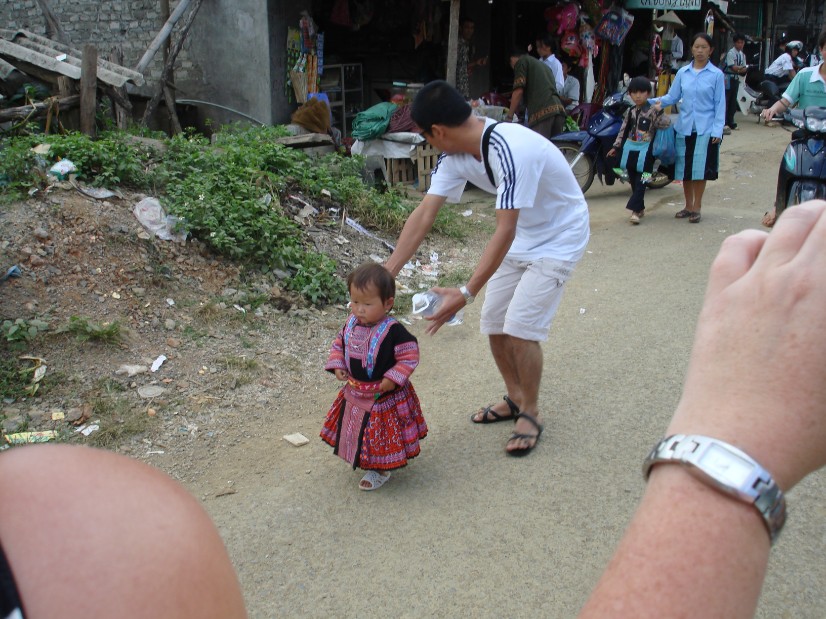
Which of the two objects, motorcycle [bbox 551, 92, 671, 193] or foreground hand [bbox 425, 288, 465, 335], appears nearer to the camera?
foreground hand [bbox 425, 288, 465, 335]

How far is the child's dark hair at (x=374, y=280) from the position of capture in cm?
343

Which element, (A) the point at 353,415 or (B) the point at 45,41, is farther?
(B) the point at 45,41

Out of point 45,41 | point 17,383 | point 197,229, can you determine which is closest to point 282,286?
point 197,229

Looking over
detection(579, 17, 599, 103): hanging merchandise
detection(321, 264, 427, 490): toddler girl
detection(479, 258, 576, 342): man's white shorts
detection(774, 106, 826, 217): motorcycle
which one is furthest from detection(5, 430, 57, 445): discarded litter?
detection(579, 17, 599, 103): hanging merchandise

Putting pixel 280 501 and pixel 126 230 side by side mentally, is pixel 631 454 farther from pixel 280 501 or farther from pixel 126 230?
pixel 126 230

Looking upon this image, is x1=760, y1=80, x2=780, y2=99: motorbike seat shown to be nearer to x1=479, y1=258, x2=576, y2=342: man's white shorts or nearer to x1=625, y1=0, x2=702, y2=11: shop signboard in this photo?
x1=625, y1=0, x2=702, y2=11: shop signboard

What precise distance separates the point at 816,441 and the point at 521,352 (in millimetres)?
3194

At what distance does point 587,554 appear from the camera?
318 cm

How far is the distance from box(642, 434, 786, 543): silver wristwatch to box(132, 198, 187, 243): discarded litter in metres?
5.33

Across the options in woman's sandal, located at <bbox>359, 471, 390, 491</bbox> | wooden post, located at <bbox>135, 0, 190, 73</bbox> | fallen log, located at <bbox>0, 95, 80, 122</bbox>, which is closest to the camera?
woman's sandal, located at <bbox>359, 471, 390, 491</bbox>

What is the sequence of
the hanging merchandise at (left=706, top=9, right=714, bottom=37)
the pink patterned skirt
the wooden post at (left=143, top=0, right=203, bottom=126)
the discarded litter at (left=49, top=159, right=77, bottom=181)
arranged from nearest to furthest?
the pink patterned skirt, the discarded litter at (left=49, top=159, right=77, bottom=181), the wooden post at (left=143, top=0, right=203, bottom=126), the hanging merchandise at (left=706, top=9, right=714, bottom=37)

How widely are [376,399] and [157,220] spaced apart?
296 centimetres

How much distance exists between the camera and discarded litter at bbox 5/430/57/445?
3.83 meters

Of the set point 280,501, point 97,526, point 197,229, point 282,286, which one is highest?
point 97,526
